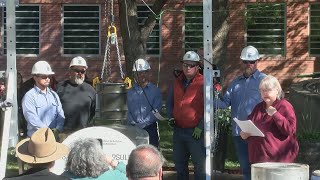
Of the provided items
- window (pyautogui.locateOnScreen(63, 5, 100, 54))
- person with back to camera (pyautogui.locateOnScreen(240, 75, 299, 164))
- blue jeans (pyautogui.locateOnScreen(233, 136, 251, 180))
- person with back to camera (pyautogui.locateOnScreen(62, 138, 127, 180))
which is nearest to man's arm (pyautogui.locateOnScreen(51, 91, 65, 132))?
blue jeans (pyautogui.locateOnScreen(233, 136, 251, 180))

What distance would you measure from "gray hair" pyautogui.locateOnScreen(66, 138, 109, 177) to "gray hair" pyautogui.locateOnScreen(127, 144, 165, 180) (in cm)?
106

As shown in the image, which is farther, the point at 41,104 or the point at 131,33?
the point at 131,33

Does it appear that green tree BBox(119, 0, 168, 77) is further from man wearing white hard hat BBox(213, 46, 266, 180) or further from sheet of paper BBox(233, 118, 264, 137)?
sheet of paper BBox(233, 118, 264, 137)

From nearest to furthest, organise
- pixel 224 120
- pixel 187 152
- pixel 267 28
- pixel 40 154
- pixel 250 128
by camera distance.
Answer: pixel 40 154 → pixel 250 128 → pixel 187 152 → pixel 224 120 → pixel 267 28

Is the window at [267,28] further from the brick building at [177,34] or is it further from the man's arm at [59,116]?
the man's arm at [59,116]

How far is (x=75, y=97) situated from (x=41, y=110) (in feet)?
2.16

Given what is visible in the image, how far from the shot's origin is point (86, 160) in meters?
5.71

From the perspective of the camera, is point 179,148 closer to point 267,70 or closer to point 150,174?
point 150,174

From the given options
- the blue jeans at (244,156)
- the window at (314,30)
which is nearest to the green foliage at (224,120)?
the blue jeans at (244,156)

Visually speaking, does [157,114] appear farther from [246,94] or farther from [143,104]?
[246,94]

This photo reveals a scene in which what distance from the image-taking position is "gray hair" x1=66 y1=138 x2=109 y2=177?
571 cm

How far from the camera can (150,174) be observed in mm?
4570

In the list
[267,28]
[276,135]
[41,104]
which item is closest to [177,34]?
[267,28]

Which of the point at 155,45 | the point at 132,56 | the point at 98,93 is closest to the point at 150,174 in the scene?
the point at 98,93
